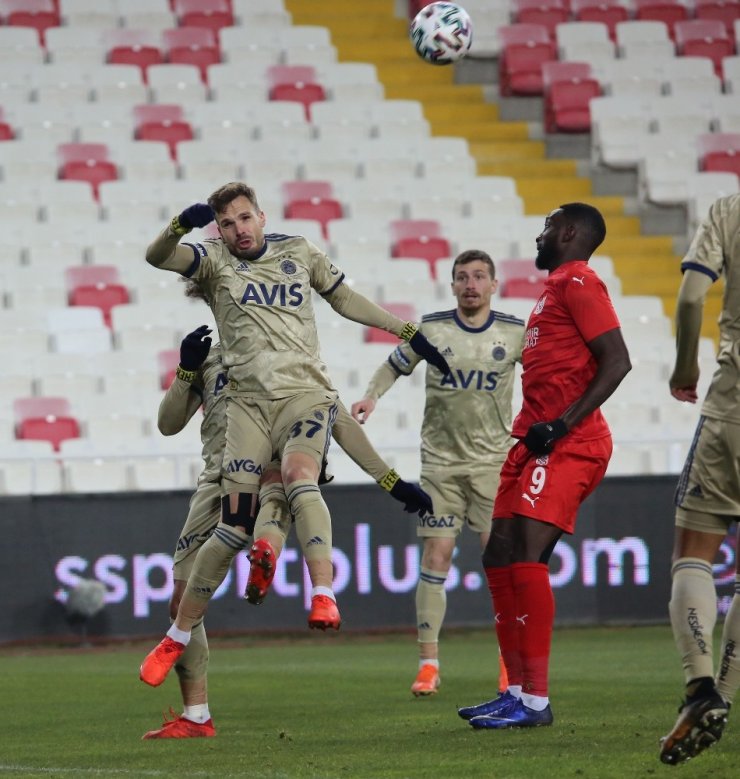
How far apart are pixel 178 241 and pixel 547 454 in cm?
184

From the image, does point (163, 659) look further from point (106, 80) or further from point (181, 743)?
point (106, 80)

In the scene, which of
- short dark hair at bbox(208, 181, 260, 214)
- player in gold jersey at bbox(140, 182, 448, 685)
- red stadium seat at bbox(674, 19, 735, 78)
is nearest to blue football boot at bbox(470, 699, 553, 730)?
player in gold jersey at bbox(140, 182, 448, 685)

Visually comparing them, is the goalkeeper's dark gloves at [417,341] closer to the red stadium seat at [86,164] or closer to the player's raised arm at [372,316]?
the player's raised arm at [372,316]

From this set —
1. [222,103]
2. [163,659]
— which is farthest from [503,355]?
[222,103]

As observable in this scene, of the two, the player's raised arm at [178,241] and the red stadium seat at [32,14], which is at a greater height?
the red stadium seat at [32,14]

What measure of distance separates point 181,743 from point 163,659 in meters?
0.34

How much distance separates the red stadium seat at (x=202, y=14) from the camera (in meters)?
20.9

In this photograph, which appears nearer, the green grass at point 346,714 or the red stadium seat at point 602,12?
the green grass at point 346,714

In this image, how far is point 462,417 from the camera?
9367 millimetres

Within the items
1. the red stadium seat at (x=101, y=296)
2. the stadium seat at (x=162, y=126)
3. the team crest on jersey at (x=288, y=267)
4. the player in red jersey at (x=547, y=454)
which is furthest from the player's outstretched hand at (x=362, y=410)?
the stadium seat at (x=162, y=126)

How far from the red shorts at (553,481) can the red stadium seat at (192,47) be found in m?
14.6

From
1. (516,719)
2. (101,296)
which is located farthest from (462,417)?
(101,296)

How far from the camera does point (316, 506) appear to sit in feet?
21.9

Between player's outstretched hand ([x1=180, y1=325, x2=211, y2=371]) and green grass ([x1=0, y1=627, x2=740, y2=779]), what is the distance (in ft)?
5.26
